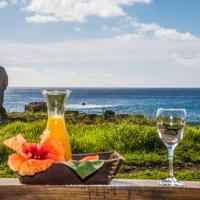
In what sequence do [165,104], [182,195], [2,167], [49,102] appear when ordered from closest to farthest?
[182,195]
[49,102]
[2,167]
[165,104]

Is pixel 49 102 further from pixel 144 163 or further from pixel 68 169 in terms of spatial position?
pixel 144 163

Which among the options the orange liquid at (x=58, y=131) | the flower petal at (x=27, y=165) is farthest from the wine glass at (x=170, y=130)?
the flower petal at (x=27, y=165)

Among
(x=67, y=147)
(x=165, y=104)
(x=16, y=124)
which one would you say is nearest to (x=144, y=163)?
(x=16, y=124)

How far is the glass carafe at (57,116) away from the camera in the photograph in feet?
8.57

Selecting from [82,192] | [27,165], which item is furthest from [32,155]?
[82,192]

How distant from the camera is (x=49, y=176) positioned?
2439mm

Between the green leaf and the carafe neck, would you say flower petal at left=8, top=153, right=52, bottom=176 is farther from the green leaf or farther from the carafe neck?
the carafe neck

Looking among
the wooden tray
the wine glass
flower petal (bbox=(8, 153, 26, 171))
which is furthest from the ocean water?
flower petal (bbox=(8, 153, 26, 171))

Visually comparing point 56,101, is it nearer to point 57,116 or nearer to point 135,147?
point 57,116

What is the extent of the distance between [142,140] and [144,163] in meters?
1.27

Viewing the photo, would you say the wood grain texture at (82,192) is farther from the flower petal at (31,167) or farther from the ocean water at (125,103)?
the ocean water at (125,103)

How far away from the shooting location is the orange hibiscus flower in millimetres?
2396

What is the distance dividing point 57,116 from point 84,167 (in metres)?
0.30

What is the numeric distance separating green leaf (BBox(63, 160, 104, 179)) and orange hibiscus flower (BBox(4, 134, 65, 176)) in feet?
0.27
